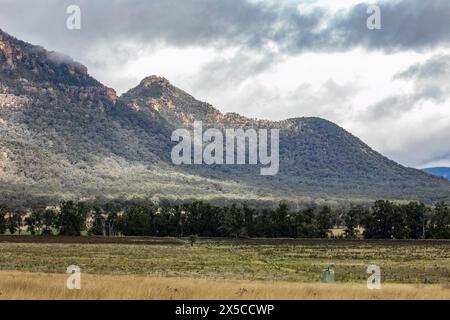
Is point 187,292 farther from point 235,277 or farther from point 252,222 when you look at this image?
point 252,222

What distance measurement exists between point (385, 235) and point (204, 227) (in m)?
38.6

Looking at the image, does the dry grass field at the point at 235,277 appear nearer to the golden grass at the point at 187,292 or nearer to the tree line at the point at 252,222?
the golden grass at the point at 187,292

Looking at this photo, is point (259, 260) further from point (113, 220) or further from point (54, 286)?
point (113, 220)

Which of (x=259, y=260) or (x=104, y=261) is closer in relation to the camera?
(x=104, y=261)

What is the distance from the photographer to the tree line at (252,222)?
133 m

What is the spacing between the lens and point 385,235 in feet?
442

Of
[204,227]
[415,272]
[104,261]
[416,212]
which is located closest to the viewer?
[415,272]

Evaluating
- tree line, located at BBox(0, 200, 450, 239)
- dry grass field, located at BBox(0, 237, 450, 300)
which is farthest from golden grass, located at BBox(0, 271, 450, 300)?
tree line, located at BBox(0, 200, 450, 239)

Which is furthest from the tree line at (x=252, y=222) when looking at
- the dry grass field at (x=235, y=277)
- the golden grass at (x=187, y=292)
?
the golden grass at (x=187, y=292)

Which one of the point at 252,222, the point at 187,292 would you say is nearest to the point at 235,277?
the point at 187,292

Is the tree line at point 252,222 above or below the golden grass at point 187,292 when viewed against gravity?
above

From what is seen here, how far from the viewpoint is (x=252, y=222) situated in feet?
461
